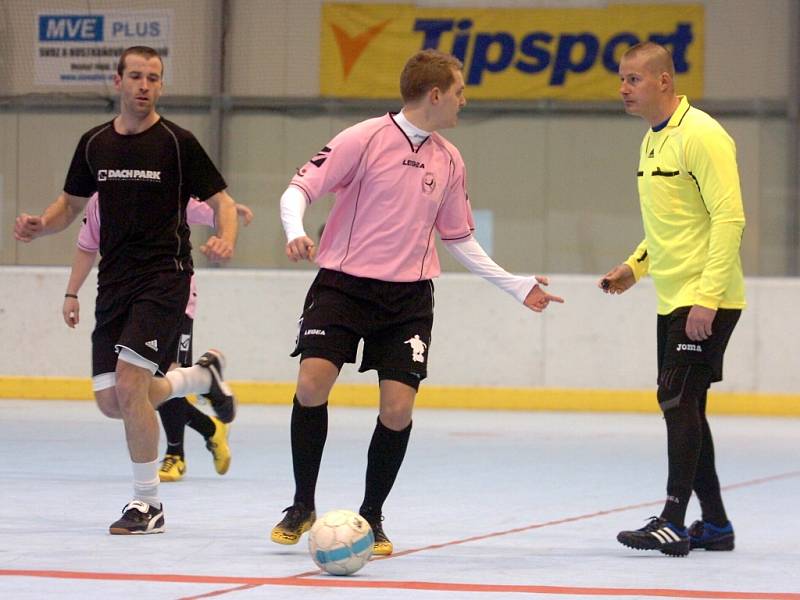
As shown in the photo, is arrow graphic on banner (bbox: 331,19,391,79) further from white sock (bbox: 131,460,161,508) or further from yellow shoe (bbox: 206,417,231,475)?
white sock (bbox: 131,460,161,508)

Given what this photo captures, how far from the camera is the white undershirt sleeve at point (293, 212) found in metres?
5.04

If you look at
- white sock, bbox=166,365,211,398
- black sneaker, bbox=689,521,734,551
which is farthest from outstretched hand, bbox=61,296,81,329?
black sneaker, bbox=689,521,734,551

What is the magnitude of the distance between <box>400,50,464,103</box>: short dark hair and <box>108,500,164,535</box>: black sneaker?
5.66 ft

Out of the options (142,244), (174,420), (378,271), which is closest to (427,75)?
(378,271)

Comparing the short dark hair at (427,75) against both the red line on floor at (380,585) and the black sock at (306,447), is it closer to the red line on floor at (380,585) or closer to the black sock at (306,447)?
the black sock at (306,447)

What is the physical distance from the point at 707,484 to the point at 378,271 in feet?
4.76

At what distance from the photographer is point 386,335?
536 cm

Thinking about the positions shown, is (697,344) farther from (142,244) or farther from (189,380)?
(189,380)

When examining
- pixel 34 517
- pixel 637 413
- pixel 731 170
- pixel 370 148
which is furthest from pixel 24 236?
pixel 637 413

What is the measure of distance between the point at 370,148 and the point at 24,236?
1.48 meters

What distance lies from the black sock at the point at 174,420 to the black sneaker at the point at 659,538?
9.91 feet

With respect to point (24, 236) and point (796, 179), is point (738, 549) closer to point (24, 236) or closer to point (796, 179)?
point (24, 236)

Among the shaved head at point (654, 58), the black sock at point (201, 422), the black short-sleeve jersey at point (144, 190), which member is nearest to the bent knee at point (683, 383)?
the shaved head at point (654, 58)

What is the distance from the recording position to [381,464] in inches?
209
